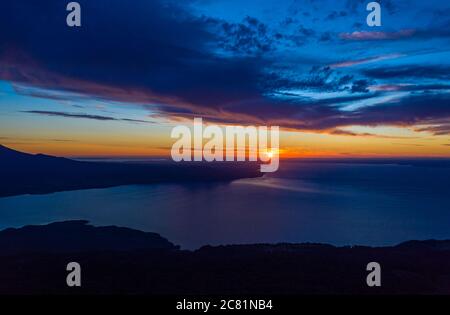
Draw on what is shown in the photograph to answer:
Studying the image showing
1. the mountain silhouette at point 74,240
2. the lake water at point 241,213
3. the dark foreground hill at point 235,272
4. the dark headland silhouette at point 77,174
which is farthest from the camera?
the dark headland silhouette at point 77,174

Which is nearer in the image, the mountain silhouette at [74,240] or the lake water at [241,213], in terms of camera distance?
the mountain silhouette at [74,240]

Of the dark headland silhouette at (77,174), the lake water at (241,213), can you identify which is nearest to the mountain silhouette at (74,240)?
the lake water at (241,213)

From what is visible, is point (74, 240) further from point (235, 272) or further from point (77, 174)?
point (77, 174)

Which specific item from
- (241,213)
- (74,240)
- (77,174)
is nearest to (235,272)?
(74,240)

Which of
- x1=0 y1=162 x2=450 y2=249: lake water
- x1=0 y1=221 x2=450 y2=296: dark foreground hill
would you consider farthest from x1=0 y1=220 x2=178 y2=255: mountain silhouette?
x1=0 y1=221 x2=450 y2=296: dark foreground hill

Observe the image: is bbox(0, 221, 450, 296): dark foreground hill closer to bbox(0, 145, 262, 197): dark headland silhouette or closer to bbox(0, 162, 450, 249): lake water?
bbox(0, 162, 450, 249): lake water

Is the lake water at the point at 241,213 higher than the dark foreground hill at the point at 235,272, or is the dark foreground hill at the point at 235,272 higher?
the dark foreground hill at the point at 235,272

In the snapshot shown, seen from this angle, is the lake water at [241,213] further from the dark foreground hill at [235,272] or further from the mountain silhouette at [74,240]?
the dark foreground hill at [235,272]
